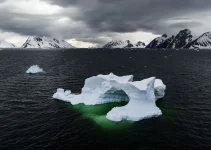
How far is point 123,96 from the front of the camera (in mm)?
53594

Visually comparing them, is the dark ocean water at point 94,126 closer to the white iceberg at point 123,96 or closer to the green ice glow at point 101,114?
the green ice glow at point 101,114

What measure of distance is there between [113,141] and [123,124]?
637cm

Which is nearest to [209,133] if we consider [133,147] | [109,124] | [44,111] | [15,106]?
[133,147]

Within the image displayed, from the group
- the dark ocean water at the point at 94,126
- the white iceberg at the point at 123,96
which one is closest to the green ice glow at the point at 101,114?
the dark ocean water at the point at 94,126

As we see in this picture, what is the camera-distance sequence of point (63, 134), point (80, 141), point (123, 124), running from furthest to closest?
point (123, 124), point (63, 134), point (80, 141)

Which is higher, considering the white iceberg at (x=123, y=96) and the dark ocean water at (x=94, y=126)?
the white iceberg at (x=123, y=96)

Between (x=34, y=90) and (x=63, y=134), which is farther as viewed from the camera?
(x=34, y=90)

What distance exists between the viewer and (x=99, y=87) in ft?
178

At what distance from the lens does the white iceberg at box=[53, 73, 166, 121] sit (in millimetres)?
43312

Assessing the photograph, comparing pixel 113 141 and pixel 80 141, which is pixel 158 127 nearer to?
pixel 113 141

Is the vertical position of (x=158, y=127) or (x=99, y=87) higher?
(x=99, y=87)

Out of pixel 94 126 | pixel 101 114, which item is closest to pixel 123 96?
pixel 101 114

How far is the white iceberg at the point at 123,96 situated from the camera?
43.3 meters

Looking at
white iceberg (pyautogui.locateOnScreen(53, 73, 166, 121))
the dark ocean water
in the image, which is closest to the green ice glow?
the dark ocean water
